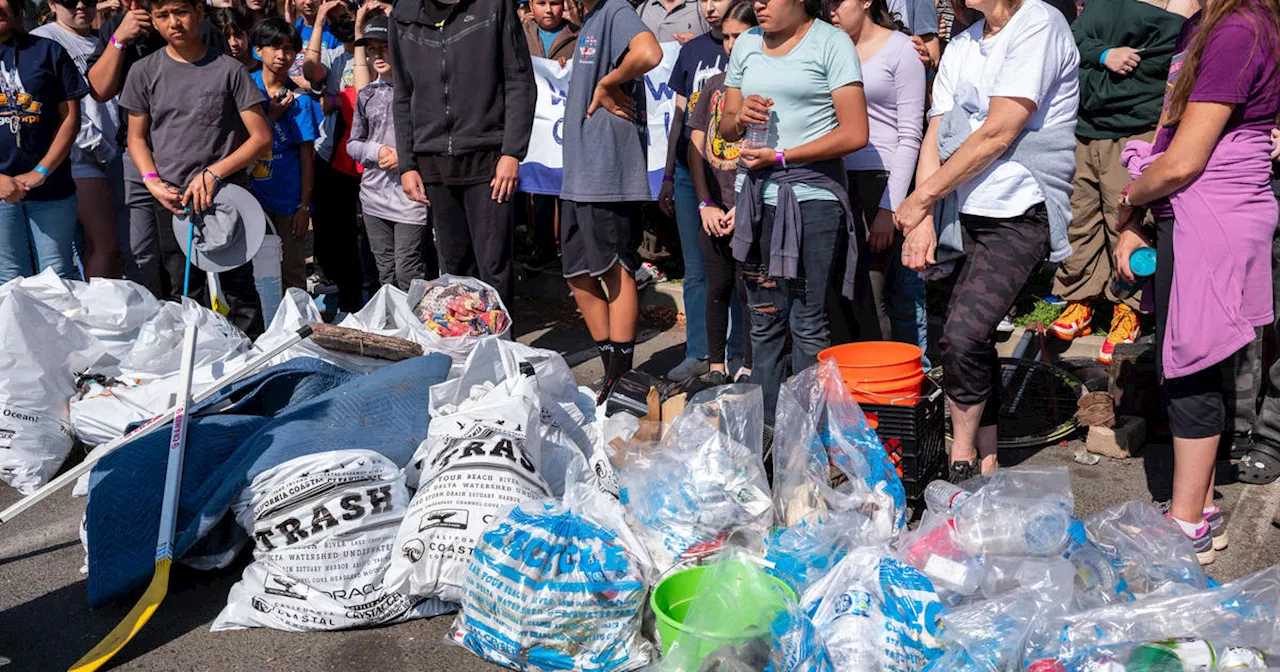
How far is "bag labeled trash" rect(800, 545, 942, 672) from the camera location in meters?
2.72

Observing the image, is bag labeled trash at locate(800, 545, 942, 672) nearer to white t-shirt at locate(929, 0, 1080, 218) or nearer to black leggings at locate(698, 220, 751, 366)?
white t-shirt at locate(929, 0, 1080, 218)

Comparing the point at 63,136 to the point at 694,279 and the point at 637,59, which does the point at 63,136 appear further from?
the point at 694,279

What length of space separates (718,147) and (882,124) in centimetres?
72

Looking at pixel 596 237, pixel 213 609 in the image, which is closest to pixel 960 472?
pixel 596 237

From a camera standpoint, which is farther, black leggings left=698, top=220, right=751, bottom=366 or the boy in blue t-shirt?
the boy in blue t-shirt

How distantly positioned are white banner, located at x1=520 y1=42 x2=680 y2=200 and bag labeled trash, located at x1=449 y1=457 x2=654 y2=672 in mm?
3800

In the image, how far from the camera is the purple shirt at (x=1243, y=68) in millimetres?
3182

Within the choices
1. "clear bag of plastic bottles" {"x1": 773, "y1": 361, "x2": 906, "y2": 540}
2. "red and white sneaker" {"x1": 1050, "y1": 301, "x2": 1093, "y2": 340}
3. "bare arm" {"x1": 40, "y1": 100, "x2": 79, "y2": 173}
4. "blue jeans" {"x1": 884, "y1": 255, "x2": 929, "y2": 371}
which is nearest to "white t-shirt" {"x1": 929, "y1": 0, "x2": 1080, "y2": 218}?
"clear bag of plastic bottles" {"x1": 773, "y1": 361, "x2": 906, "y2": 540}

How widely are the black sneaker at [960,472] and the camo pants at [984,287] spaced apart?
0.81ft

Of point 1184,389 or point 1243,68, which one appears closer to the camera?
point 1243,68

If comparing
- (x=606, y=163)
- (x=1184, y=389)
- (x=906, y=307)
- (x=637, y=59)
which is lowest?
(x=906, y=307)

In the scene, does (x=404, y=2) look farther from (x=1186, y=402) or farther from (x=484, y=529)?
(x=1186, y=402)

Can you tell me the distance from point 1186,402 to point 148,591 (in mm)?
3301

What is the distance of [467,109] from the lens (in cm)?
528
